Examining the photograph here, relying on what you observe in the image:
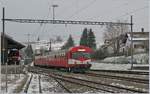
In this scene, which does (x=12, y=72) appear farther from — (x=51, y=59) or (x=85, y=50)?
(x=51, y=59)

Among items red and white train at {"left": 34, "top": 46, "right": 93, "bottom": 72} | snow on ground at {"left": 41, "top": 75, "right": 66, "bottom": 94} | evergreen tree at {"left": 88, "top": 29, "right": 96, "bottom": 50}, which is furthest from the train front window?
evergreen tree at {"left": 88, "top": 29, "right": 96, "bottom": 50}

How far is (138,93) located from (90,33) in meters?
118

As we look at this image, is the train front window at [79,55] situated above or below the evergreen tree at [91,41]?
below

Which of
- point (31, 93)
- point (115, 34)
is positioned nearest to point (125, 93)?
point (31, 93)

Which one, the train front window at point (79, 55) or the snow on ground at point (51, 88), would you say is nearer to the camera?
the snow on ground at point (51, 88)

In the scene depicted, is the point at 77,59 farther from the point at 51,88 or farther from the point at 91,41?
the point at 91,41

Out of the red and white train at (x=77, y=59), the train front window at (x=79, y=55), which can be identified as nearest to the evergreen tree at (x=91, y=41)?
the red and white train at (x=77, y=59)

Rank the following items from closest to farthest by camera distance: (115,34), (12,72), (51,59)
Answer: (12,72) < (51,59) < (115,34)

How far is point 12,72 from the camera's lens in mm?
41500

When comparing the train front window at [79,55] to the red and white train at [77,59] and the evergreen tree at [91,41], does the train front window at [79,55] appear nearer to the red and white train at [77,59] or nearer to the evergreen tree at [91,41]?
the red and white train at [77,59]

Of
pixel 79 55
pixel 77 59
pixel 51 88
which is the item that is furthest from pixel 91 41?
pixel 51 88

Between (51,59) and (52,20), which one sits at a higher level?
(52,20)

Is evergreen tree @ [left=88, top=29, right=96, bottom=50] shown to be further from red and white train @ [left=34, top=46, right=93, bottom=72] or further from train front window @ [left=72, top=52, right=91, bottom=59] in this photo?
train front window @ [left=72, top=52, right=91, bottom=59]

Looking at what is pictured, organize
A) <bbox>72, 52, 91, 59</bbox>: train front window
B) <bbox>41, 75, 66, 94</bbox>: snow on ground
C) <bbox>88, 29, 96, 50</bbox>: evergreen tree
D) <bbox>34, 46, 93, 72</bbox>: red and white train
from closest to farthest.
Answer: <bbox>41, 75, 66, 94</bbox>: snow on ground
<bbox>34, 46, 93, 72</bbox>: red and white train
<bbox>72, 52, 91, 59</bbox>: train front window
<bbox>88, 29, 96, 50</bbox>: evergreen tree
